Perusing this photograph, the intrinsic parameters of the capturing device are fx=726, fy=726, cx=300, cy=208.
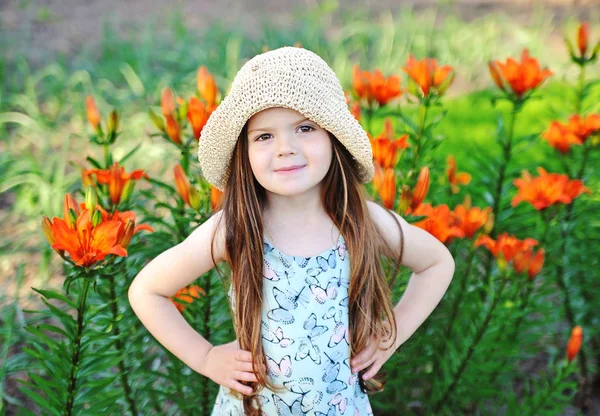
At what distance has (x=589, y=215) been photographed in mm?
2729

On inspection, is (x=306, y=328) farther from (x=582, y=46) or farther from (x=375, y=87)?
(x=582, y=46)

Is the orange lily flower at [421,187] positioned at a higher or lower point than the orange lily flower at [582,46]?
lower

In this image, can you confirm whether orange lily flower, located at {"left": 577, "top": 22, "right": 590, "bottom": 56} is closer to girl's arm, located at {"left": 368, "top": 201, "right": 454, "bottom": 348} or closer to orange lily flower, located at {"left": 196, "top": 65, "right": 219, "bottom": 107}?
girl's arm, located at {"left": 368, "top": 201, "right": 454, "bottom": 348}

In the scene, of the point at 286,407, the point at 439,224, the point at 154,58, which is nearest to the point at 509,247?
the point at 439,224

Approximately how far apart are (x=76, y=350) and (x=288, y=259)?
20.4 inches

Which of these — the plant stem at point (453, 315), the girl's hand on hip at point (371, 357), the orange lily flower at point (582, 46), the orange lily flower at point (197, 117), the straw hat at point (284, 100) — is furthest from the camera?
the orange lily flower at point (582, 46)

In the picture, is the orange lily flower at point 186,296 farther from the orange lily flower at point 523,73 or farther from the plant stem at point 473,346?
the orange lily flower at point 523,73

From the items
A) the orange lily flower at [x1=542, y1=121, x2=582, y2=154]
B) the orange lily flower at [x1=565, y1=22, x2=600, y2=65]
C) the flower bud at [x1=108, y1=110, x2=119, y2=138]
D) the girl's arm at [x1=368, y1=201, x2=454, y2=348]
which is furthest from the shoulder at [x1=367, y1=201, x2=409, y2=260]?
the orange lily flower at [x1=565, y1=22, x2=600, y2=65]

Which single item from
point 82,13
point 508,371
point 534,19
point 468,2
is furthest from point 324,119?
point 468,2

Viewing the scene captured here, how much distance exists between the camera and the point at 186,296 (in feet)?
6.48

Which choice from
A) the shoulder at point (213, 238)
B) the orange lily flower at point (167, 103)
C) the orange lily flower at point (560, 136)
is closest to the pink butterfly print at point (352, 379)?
the shoulder at point (213, 238)

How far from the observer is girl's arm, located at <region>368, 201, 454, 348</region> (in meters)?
1.67

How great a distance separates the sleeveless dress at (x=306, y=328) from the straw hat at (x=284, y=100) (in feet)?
0.78

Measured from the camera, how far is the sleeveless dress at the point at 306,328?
1.56 m
